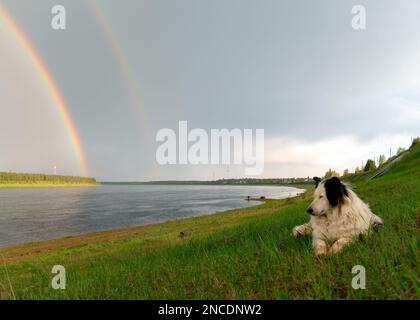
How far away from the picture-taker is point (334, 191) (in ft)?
17.5

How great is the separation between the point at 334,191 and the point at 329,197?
0.15 meters

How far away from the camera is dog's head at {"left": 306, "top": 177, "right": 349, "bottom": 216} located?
17.6 ft

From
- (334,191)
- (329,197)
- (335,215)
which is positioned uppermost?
(334,191)

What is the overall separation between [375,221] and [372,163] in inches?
3383

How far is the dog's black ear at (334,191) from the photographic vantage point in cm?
535

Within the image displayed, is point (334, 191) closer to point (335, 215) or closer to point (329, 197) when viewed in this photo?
point (329, 197)

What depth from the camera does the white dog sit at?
17.5 feet

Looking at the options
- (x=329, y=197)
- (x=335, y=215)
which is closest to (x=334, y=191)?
(x=329, y=197)

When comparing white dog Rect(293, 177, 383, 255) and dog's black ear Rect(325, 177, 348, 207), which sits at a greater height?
dog's black ear Rect(325, 177, 348, 207)

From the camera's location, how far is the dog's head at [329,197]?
536cm

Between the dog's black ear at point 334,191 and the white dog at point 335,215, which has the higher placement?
the dog's black ear at point 334,191
